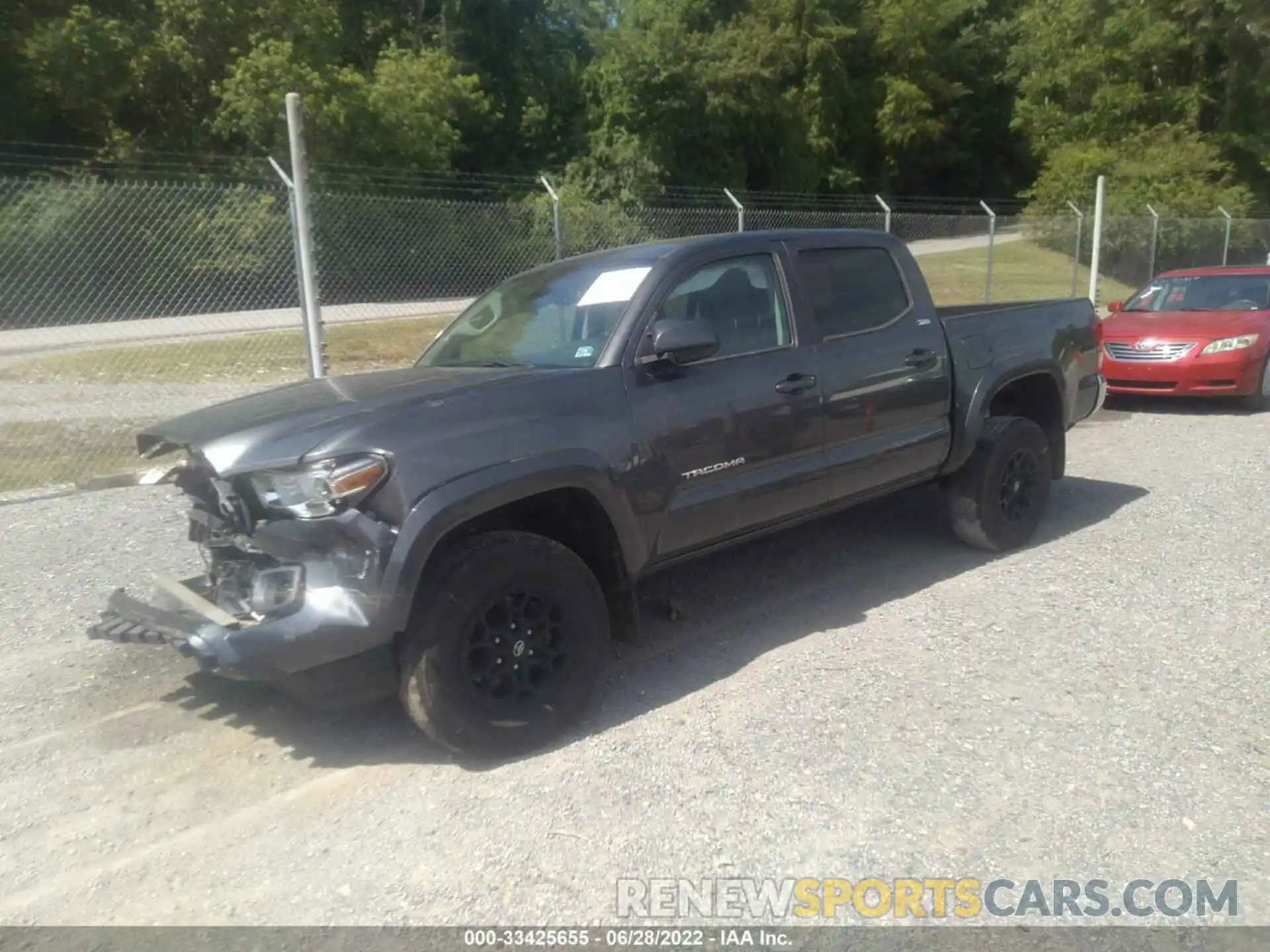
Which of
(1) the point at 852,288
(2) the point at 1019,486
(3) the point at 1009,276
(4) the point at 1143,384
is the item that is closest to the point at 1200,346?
(4) the point at 1143,384

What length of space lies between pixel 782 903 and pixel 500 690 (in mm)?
1367

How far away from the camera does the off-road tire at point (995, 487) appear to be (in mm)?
6219

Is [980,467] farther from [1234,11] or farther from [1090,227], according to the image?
[1234,11]

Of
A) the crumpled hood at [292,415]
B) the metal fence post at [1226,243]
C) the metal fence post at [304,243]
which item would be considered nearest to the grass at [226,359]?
the metal fence post at [304,243]

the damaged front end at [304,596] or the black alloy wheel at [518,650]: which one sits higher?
the damaged front end at [304,596]

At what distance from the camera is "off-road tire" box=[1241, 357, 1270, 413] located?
11094 mm

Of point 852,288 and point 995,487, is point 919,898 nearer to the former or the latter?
point 852,288

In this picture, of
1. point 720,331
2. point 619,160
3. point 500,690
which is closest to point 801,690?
point 500,690

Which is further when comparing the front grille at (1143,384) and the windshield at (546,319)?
the front grille at (1143,384)

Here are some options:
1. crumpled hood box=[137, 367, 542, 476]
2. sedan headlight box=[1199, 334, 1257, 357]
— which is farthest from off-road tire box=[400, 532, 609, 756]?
sedan headlight box=[1199, 334, 1257, 357]

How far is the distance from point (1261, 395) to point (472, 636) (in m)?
10.1

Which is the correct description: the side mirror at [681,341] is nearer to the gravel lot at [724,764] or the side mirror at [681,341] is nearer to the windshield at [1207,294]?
the gravel lot at [724,764]

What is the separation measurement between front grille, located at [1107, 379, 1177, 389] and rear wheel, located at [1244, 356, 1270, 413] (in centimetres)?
83

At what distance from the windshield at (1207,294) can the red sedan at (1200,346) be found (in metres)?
0.01
